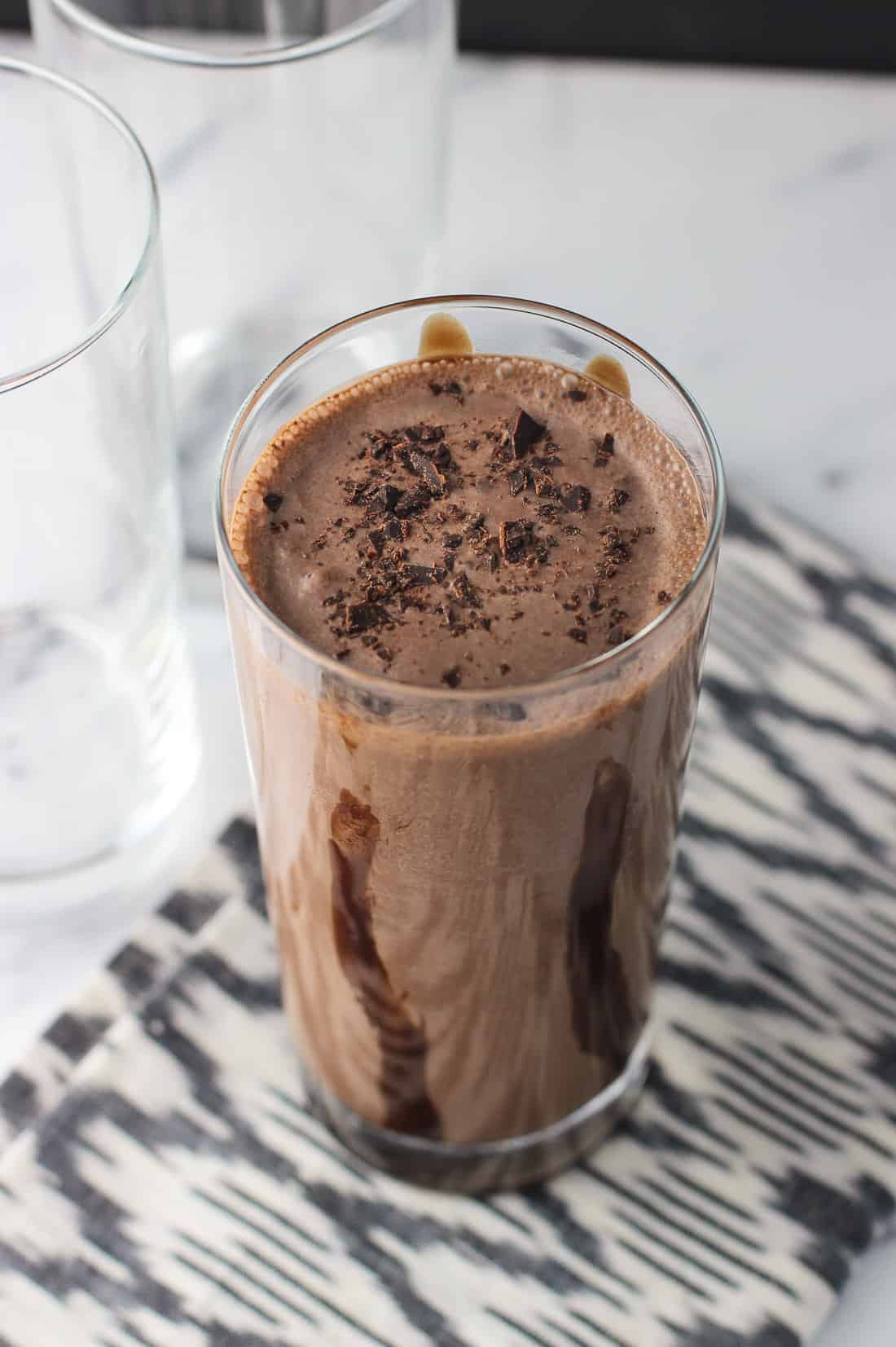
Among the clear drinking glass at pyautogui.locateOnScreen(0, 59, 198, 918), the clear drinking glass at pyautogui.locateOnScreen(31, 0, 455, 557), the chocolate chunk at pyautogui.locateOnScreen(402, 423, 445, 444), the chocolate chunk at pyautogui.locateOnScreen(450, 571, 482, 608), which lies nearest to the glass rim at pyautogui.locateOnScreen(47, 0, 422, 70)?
the clear drinking glass at pyautogui.locateOnScreen(31, 0, 455, 557)

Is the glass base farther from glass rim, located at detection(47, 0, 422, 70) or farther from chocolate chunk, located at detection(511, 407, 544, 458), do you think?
glass rim, located at detection(47, 0, 422, 70)

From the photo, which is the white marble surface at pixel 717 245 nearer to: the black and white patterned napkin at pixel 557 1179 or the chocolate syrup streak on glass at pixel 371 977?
the black and white patterned napkin at pixel 557 1179

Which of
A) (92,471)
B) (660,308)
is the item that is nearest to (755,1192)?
(92,471)

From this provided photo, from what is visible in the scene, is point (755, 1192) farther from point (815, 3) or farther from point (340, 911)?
point (815, 3)

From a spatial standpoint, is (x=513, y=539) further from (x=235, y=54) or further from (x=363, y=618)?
(x=235, y=54)

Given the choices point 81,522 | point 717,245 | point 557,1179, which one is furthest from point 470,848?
point 717,245

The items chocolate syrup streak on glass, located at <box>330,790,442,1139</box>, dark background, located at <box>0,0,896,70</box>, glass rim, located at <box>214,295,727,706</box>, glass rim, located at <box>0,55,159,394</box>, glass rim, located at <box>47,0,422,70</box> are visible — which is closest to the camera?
glass rim, located at <box>214,295,727,706</box>

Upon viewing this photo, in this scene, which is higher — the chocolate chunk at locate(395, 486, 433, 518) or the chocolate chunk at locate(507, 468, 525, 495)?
the chocolate chunk at locate(507, 468, 525, 495)

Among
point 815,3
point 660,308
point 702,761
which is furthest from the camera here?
point 815,3
